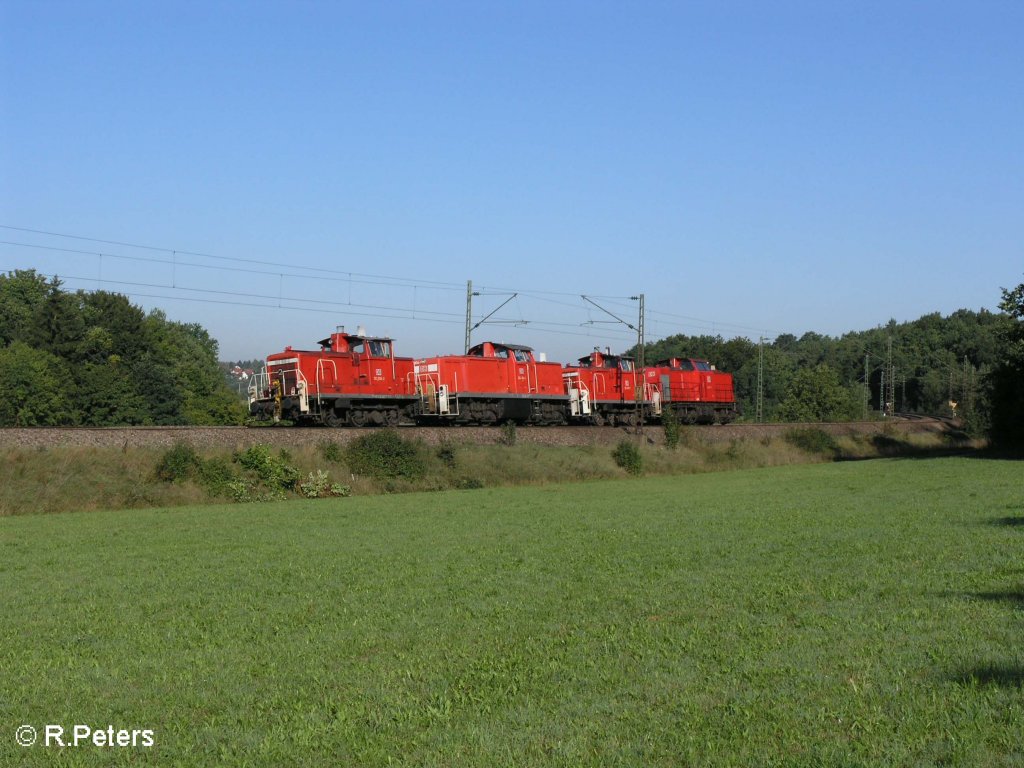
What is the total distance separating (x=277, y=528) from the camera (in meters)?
22.9

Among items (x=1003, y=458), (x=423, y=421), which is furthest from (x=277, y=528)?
(x=1003, y=458)

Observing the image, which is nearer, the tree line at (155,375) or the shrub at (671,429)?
the shrub at (671,429)

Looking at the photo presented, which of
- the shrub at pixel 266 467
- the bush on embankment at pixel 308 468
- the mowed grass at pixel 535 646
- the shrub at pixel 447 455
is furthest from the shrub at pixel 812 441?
the mowed grass at pixel 535 646

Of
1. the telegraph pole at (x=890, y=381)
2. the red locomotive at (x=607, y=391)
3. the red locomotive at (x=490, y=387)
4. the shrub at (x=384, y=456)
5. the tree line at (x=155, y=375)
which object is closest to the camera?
the shrub at (x=384, y=456)

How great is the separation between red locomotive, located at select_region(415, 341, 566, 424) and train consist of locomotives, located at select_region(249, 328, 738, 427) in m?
0.05

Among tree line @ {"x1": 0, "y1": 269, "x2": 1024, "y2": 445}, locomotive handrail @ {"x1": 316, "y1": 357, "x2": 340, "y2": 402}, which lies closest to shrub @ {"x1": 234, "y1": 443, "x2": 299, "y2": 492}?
locomotive handrail @ {"x1": 316, "y1": 357, "x2": 340, "y2": 402}

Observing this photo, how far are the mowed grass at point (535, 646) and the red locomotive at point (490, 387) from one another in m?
21.4

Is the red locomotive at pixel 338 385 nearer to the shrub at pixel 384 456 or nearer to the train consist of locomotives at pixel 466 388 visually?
the train consist of locomotives at pixel 466 388

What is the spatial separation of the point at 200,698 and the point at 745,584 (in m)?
7.47

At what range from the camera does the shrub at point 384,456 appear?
34844 mm

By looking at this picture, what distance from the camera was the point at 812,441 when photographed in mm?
55062

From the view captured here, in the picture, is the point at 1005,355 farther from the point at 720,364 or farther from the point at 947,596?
the point at 720,364

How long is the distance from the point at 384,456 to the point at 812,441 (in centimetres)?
2989

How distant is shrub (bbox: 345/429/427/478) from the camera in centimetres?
3484
